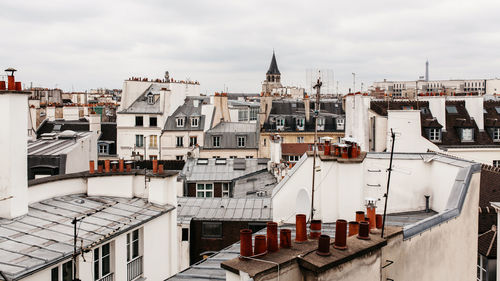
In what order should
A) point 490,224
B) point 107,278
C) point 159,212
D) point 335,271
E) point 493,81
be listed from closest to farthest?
point 335,271 < point 107,278 < point 159,212 < point 490,224 < point 493,81

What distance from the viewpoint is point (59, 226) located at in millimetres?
10961

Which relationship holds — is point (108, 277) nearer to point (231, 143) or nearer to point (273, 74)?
point (231, 143)

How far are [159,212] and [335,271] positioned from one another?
829 cm

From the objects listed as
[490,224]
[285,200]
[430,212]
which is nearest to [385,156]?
[430,212]

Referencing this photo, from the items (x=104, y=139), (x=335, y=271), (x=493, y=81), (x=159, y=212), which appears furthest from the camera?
(x=493, y=81)

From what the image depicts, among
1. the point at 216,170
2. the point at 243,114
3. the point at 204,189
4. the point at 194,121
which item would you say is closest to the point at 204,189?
the point at 204,189

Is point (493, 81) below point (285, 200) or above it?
above

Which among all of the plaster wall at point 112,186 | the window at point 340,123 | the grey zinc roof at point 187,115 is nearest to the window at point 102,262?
the plaster wall at point 112,186

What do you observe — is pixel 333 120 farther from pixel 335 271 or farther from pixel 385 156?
pixel 335 271

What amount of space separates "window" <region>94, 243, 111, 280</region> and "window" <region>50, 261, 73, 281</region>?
0.98 m

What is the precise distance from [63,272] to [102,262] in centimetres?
144

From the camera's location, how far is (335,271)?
566 cm

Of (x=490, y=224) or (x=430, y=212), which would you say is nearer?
Answer: (x=430, y=212)

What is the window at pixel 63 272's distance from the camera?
31.6 feet
